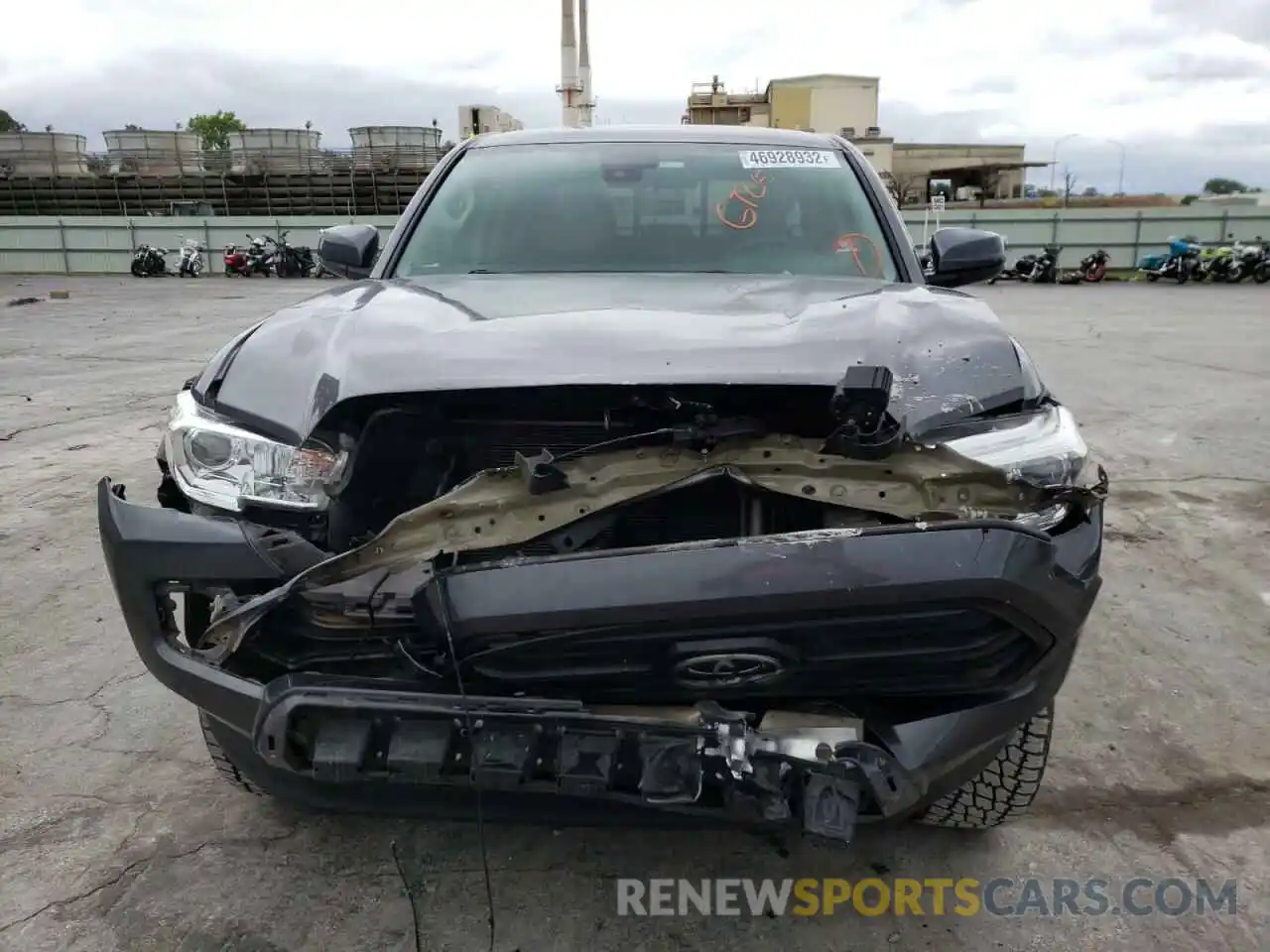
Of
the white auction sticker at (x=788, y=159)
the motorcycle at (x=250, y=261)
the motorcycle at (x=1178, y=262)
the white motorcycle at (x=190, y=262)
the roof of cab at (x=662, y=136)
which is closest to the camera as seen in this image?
the white auction sticker at (x=788, y=159)

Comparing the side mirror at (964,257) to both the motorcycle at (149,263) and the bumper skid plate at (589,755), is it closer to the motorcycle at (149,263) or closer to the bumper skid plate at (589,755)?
the bumper skid plate at (589,755)

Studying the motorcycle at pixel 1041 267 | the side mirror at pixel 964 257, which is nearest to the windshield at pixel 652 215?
the side mirror at pixel 964 257

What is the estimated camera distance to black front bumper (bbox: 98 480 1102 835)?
152cm

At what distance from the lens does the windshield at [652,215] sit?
295 cm

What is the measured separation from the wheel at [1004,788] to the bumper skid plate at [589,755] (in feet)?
2.17

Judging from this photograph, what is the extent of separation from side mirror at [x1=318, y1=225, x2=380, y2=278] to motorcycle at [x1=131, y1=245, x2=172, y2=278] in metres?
27.0

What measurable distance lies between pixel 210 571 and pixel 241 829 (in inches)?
40.0

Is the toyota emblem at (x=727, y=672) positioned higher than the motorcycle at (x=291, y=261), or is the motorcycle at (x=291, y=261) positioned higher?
the motorcycle at (x=291, y=261)

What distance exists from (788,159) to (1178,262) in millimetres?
21805

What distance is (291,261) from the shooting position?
26.0 m

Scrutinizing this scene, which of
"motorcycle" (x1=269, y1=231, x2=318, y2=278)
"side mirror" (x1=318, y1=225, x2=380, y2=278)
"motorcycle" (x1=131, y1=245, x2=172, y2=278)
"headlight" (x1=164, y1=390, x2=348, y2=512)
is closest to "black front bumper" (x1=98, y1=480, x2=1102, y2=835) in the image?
"headlight" (x1=164, y1=390, x2=348, y2=512)

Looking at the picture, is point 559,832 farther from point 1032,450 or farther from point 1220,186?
point 1220,186

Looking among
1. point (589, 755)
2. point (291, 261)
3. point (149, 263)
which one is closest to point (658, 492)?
point (589, 755)

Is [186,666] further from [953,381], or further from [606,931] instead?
[953,381]
